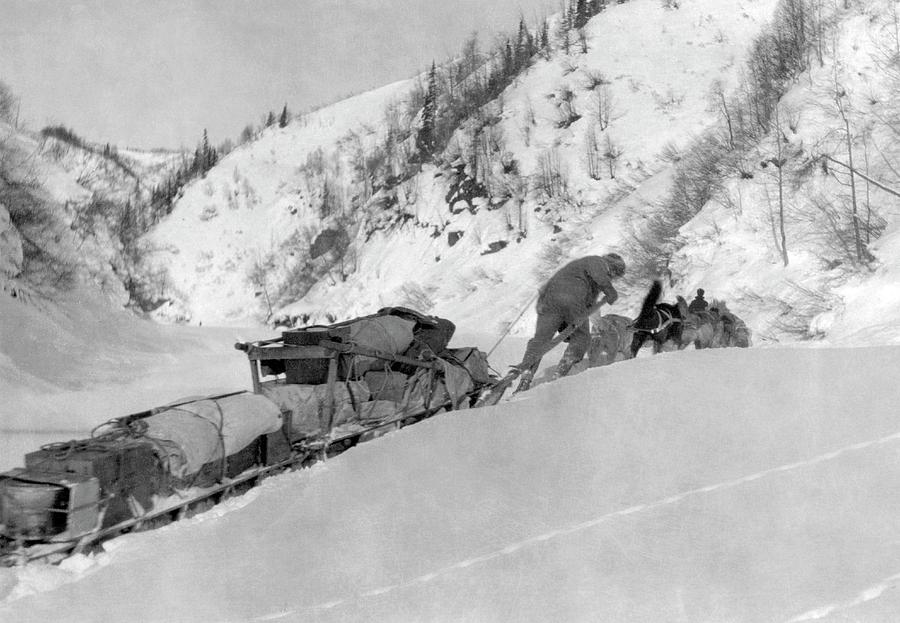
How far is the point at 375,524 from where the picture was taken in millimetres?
3449

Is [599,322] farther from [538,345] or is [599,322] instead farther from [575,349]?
[538,345]

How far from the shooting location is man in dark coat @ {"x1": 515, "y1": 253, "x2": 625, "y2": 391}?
7645 millimetres

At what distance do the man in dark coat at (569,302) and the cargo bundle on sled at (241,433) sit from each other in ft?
2.22

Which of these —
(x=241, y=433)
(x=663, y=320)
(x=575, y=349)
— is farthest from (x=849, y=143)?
(x=241, y=433)

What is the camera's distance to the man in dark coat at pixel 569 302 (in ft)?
25.1

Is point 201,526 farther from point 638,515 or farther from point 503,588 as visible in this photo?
point 638,515

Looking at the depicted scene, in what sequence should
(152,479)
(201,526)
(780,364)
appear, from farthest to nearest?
(780,364), (152,479), (201,526)

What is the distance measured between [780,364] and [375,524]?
3.37 m

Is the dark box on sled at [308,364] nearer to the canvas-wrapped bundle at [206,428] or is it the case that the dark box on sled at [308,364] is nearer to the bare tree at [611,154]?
the canvas-wrapped bundle at [206,428]

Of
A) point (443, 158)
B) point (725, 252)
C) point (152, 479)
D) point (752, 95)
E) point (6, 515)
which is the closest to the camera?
point (6, 515)

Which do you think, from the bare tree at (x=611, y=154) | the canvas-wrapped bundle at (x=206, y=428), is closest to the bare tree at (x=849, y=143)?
the canvas-wrapped bundle at (x=206, y=428)

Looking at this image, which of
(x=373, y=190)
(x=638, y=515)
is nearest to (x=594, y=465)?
(x=638, y=515)

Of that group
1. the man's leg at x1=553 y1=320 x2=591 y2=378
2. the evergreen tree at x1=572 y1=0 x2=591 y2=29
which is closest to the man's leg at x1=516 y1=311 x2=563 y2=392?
the man's leg at x1=553 y1=320 x2=591 y2=378

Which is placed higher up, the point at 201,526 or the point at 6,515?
the point at 6,515
